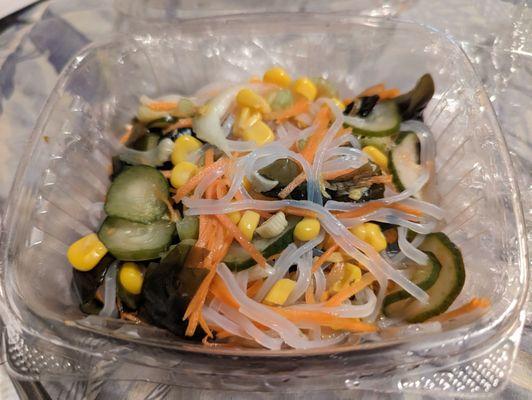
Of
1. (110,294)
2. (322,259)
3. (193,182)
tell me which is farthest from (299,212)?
(110,294)

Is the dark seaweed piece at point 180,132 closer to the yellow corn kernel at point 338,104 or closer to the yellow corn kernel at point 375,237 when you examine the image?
the yellow corn kernel at point 338,104

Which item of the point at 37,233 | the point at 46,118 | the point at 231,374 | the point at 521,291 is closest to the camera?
the point at 231,374

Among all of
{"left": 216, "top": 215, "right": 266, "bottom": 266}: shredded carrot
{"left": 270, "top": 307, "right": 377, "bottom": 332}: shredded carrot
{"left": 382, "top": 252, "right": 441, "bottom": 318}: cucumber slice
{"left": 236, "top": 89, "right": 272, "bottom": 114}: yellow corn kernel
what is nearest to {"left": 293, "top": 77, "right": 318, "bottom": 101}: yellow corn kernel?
{"left": 236, "top": 89, "right": 272, "bottom": 114}: yellow corn kernel

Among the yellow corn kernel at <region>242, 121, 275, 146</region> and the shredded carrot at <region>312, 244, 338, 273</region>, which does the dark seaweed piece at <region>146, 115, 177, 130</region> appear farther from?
the shredded carrot at <region>312, 244, 338, 273</region>

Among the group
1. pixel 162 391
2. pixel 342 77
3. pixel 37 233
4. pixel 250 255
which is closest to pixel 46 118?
pixel 37 233

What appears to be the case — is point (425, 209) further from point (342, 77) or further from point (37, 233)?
point (37, 233)

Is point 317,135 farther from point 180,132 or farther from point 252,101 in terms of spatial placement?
point 180,132
